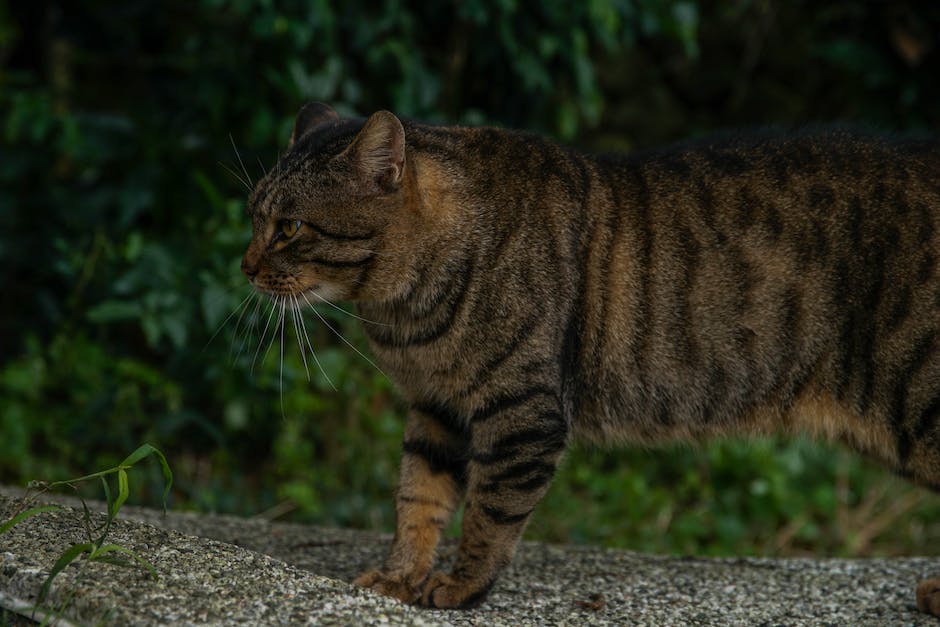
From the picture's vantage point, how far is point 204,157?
539cm

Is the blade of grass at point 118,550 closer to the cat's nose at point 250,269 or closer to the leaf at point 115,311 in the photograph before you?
the cat's nose at point 250,269

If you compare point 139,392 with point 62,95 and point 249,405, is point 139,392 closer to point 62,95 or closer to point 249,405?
point 249,405

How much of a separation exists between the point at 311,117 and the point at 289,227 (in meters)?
0.57

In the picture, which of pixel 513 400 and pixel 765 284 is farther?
pixel 765 284

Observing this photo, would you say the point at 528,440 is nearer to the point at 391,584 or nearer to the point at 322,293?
the point at 391,584


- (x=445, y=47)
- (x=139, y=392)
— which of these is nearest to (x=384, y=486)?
(x=139, y=392)

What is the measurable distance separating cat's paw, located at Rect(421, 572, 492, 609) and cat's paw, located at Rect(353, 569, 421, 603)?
0.27ft

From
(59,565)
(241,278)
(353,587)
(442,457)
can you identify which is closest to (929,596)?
(442,457)

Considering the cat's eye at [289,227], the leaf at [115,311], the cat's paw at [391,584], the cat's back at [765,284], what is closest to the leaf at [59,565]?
the cat's paw at [391,584]

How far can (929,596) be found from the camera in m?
3.35

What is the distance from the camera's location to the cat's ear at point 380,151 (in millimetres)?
3334

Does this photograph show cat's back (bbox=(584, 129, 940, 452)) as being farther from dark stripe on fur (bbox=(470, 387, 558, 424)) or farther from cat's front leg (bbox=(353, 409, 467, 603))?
cat's front leg (bbox=(353, 409, 467, 603))

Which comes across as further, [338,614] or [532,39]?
[532,39]

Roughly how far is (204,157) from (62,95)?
101 centimetres
